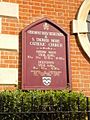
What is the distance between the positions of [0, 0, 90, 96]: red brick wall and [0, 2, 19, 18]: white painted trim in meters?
0.09

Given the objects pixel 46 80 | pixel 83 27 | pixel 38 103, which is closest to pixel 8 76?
pixel 46 80

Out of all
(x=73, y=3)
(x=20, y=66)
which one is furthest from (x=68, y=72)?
(x=73, y=3)

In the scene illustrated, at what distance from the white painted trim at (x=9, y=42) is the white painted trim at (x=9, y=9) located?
19.2 inches

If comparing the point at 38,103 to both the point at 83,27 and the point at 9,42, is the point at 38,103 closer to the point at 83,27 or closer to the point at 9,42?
the point at 9,42

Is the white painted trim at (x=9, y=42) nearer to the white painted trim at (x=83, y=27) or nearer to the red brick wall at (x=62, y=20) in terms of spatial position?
the red brick wall at (x=62, y=20)

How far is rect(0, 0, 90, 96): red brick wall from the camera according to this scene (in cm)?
793

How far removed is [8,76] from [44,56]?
940mm

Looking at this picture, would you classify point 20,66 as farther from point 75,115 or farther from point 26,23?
point 75,115

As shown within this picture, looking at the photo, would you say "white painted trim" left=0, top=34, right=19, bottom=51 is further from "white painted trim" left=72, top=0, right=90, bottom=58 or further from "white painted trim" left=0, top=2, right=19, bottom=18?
"white painted trim" left=72, top=0, right=90, bottom=58

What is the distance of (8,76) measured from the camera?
298 inches

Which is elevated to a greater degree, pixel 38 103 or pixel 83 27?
pixel 83 27

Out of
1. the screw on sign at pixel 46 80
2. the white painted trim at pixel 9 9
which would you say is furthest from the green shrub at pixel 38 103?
the white painted trim at pixel 9 9

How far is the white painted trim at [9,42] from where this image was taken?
763cm

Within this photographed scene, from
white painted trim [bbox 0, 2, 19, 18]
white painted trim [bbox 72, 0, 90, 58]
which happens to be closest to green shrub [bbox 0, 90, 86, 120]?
white painted trim [bbox 72, 0, 90, 58]
